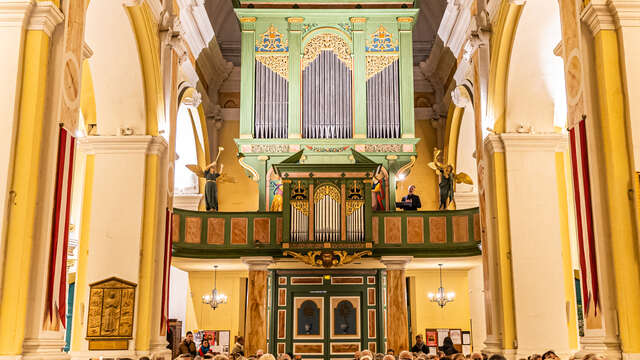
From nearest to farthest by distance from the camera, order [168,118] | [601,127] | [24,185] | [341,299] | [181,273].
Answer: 1. [24,185]
2. [601,127]
3. [168,118]
4. [341,299]
5. [181,273]

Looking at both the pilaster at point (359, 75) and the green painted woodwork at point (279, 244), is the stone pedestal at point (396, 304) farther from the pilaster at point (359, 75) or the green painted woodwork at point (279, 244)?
the pilaster at point (359, 75)

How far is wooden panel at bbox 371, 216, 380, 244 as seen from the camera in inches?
640

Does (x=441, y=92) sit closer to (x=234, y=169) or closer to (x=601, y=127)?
(x=234, y=169)

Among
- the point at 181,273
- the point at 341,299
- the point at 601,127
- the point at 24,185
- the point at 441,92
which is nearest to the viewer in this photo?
the point at 24,185

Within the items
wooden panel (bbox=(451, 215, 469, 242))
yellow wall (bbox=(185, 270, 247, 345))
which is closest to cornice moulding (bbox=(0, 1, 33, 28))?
wooden panel (bbox=(451, 215, 469, 242))

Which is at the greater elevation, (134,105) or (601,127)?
(134,105)

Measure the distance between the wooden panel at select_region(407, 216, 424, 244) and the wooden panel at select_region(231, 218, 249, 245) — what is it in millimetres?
3963

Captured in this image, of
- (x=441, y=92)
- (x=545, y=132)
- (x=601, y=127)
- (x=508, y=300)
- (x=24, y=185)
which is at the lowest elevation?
(x=508, y=300)

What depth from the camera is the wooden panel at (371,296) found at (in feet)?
57.7

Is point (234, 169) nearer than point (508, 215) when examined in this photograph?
No

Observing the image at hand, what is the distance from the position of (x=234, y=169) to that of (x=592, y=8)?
1626 cm

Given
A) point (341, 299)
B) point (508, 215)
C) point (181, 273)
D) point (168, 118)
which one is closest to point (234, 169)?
point (181, 273)

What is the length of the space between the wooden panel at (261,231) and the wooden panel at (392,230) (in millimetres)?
2854

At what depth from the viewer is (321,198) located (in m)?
16.2
